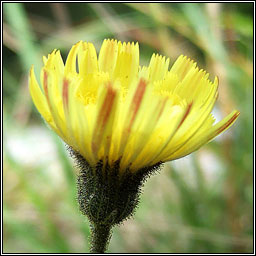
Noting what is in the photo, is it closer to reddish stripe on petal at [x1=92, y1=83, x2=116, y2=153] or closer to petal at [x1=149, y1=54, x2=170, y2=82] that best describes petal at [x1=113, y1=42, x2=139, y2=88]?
petal at [x1=149, y1=54, x2=170, y2=82]

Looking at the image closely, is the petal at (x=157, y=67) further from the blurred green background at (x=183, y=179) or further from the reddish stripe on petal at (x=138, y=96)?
the blurred green background at (x=183, y=179)

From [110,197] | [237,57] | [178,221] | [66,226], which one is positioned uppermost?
[237,57]

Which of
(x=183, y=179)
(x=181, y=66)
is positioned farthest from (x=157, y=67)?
(x=183, y=179)

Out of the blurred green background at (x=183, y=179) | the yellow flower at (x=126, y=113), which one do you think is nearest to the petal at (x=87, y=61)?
the yellow flower at (x=126, y=113)

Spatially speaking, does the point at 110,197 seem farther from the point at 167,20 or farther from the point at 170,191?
the point at 170,191

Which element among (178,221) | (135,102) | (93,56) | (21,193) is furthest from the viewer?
(21,193)

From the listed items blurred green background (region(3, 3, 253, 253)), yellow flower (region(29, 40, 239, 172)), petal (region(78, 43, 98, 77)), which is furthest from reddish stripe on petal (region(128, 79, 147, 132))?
blurred green background (region(3, 3, 253, 253))

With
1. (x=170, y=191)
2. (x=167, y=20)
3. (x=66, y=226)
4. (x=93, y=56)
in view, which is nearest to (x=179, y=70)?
(x=93, y=56)
